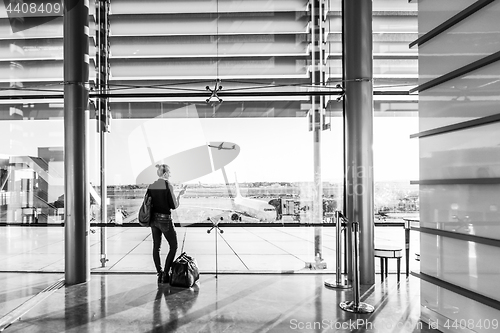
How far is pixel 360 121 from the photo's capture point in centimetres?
562

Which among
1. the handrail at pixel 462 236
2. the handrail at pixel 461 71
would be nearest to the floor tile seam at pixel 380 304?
the handrail at pixel 462 236

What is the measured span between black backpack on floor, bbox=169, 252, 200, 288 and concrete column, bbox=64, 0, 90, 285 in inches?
59.3

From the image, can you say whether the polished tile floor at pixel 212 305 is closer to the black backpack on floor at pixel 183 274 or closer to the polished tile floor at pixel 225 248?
the black backpack on floor at pixel 183 274

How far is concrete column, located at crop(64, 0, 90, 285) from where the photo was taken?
5449mm

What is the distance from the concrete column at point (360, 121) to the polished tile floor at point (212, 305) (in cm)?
98

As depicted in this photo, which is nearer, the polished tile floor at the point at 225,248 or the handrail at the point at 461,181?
the handrail at the point at 461,181

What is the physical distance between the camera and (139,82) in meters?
6.55

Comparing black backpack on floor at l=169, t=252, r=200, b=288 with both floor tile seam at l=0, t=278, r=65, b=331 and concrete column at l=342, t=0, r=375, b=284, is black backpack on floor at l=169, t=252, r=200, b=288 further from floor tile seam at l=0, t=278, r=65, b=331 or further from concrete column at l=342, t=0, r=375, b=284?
concrete column at l=342, t=0, r=375, b=284

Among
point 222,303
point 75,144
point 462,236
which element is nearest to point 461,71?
point 462,236

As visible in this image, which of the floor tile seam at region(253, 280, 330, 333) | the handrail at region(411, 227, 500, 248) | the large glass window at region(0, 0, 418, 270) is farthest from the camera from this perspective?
the large glass window at region(0, 0, 418, 270)

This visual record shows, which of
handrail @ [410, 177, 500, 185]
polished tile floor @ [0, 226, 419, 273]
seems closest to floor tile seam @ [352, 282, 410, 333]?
polished tile floor @ [0, 226, 419, 273]

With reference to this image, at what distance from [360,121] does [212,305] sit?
11.7 feet

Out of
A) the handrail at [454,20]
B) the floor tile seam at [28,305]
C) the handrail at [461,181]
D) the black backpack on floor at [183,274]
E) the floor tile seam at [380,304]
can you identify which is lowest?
the floor tile seam at [380,304]

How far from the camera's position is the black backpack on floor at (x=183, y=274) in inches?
203
